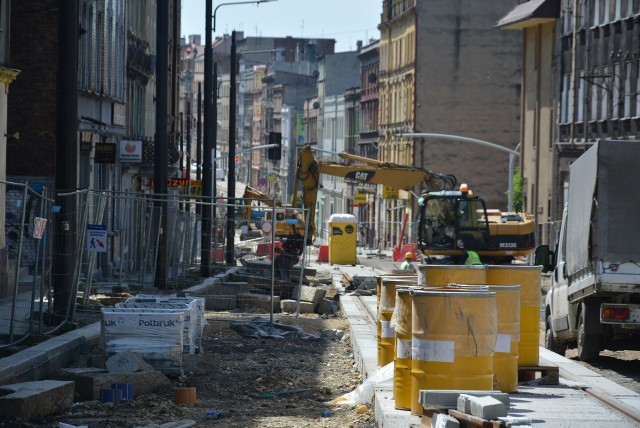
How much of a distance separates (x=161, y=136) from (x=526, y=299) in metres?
17.4

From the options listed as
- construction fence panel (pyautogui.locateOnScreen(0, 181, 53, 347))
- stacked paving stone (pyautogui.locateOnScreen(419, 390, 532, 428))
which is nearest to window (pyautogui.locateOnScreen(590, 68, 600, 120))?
construction fence panel (pyautogui.locateOnScreen(0, 181, 53, 347))

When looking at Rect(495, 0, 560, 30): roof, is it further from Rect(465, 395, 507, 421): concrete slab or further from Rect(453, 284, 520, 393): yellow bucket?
Rect(465, 395, 507, 421): concrete slab

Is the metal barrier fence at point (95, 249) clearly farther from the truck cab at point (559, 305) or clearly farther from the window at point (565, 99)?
the window at point (565, 99)

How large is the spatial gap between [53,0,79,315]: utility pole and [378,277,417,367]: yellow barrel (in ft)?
20.4

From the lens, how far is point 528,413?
12781 mm

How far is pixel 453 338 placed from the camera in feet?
40.4

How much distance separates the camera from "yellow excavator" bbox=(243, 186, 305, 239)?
2932cm

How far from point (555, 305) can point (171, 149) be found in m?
39.2

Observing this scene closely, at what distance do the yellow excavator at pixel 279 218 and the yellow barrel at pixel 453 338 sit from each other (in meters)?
13.3

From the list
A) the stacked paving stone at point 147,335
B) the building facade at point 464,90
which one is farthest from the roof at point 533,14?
the stacked paving stone at point 147,335

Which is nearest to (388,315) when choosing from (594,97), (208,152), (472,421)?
(472,421)

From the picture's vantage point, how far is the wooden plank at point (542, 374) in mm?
15164

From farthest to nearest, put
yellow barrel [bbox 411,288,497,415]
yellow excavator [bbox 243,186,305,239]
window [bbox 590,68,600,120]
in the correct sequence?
window [bbox 590,68,600,120] → yellow excavator [bbox 243,186,305,239] → yellow barrel [bbox 411,288,497,415]

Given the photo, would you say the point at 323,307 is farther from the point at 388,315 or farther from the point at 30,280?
the point at 388,315
